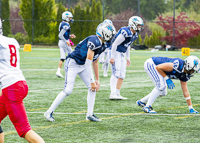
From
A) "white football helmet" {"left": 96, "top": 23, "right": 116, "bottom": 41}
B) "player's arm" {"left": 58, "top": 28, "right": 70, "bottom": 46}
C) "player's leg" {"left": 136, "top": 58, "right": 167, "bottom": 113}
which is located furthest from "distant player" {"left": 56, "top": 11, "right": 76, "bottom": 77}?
"white football helmet" {"left": 96, "top": 23, "right": 116, "bottom": 41}

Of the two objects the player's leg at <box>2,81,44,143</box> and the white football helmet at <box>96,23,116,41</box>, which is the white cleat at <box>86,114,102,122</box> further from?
the player's leg at <box>2,81,44,143</box>

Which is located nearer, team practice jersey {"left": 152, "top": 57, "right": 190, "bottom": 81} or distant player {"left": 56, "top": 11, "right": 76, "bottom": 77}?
team practice jersey {"left": 152, "top": 57, "right": 190, "bottom": 81}

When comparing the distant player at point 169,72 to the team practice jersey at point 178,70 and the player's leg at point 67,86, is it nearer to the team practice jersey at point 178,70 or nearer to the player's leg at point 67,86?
the team practice jersey at point 178,70

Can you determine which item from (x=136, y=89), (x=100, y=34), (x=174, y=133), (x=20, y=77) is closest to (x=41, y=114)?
(x=100, y=34)

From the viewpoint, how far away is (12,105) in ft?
13.4

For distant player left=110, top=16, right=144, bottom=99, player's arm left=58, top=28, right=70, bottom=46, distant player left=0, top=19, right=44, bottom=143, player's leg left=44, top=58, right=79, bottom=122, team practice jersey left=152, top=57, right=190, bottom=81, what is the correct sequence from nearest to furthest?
distant player left=0, top=19, right=44, bottom=143 → player's leg left=44, top=58, right=79, bottom=122 → team practice jersey left=152, top=57, right=190, bottom=81 → distant player left=110, top=16, right=144, bottom=99 → player's arm left=58, top=28, right=70, bottom=46

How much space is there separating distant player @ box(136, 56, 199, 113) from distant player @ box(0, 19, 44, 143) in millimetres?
3400

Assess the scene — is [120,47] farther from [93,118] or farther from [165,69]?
[93,118]

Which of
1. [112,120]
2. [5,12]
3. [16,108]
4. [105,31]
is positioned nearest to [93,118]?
[112,120]

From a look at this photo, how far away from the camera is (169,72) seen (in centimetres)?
702

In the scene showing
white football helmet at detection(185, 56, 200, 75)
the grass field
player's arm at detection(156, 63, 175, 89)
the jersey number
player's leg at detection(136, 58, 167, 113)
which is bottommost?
the grass field

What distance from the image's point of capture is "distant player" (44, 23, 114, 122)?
620 centimetres

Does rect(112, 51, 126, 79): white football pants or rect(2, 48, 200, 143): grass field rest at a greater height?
rect(112, 51, 126, 79): white football pants

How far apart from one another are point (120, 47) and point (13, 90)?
5.28m
